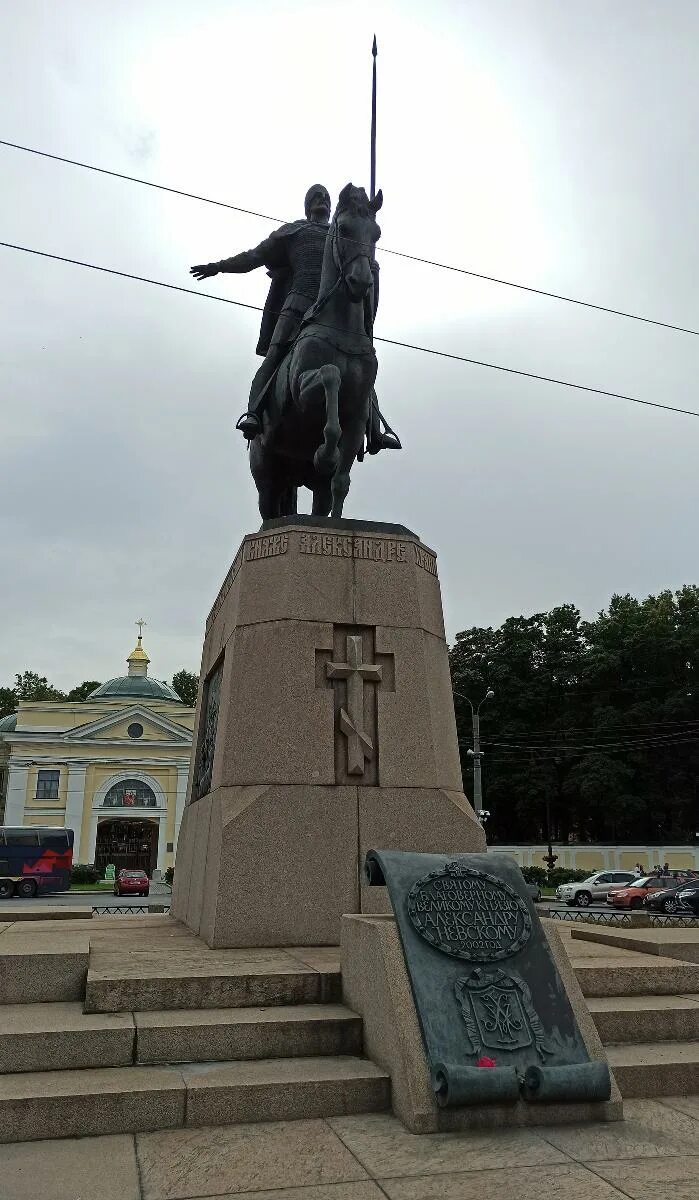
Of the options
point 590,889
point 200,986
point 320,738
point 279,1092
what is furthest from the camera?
point 590,889

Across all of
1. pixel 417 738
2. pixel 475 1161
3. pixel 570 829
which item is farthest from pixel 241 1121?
pixel 570 829

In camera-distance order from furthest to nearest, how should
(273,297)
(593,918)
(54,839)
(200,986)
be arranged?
(54,839) < (593,918) < (273,297) < (200,986)

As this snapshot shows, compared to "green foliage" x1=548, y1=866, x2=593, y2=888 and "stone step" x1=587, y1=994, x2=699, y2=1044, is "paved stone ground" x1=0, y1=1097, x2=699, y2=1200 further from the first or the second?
"green foliage" x1=548, y1=866, x2=593, y2=888

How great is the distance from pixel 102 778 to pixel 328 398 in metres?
51.8

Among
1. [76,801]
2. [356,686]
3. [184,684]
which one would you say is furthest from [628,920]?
→ [184,684]

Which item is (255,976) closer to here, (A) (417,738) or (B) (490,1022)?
(B) (490,1022)

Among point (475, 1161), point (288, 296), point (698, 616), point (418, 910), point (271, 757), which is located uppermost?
point (698, 616)

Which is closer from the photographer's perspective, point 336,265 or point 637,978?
point 637,978

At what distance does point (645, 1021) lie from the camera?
542 cm

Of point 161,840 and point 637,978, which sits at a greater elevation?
point 161,840

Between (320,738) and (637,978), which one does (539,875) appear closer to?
(320,738)

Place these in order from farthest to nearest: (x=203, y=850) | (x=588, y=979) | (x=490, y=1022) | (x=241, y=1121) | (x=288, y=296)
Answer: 1. (x=288, y=296)
2. (x=203, y=850)
3. (x=588, y=979)
4. (x=490, y=1022)
5. (x=241, y=1121)

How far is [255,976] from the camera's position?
18.0 ft

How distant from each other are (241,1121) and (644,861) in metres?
47.9
